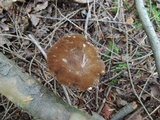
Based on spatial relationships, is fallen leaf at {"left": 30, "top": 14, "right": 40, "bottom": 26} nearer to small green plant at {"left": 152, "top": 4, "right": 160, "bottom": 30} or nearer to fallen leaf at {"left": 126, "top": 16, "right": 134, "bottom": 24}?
fallen leaf at {"left": 126, "top": 16, "right": 134, "bottom": 24}

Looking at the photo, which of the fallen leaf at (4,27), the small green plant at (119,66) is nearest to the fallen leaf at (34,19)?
the fallen leaf at (4,27)

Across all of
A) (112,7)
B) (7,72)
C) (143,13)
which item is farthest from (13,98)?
(112,7)

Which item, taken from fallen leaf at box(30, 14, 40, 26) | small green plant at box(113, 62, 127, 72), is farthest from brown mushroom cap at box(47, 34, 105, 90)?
fallen leaf at box(30, 14, 40, 26)

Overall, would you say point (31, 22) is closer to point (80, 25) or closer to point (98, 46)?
point (80, 25)

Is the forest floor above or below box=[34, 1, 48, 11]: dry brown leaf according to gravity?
below

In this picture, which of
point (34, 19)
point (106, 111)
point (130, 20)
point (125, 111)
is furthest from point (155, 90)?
point (34, 19)

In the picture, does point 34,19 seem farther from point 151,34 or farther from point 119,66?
point 151,34

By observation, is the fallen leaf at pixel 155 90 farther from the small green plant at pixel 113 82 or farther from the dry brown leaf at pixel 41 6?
the dry brown leaf at pixel 41 6
